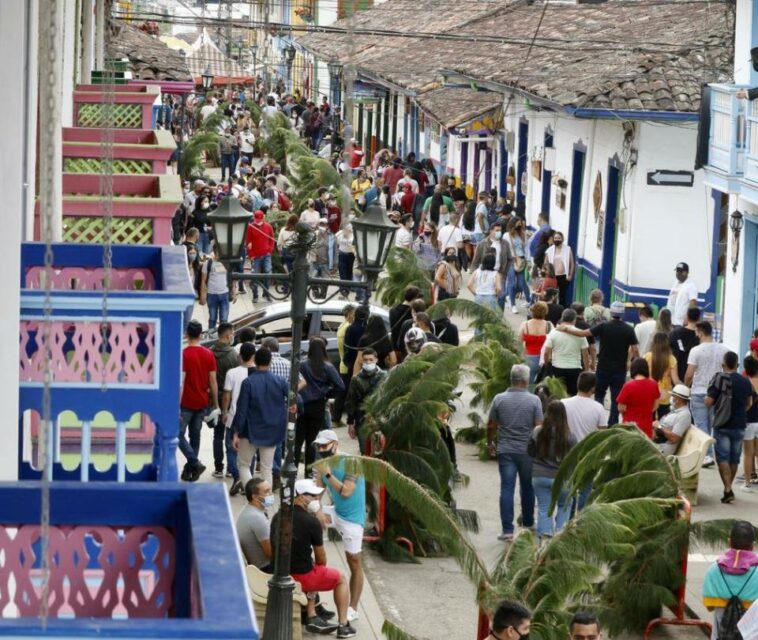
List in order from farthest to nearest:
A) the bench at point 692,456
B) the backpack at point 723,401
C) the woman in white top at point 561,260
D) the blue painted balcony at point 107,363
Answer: the woman in white top at point 561,260, the backpack at point 723,401, the bench at point 692,456, the blue painted balcony at point 107,363

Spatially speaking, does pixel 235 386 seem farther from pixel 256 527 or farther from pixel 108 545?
pixel 108 545

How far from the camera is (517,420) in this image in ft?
49.2

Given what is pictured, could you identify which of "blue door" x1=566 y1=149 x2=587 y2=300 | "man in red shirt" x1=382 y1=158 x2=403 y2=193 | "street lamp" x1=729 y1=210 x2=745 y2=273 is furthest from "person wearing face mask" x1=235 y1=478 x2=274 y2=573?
"man in red shirt" x1=382 y1=158 x2=403 y2=193

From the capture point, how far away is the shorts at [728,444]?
16656 millimetres

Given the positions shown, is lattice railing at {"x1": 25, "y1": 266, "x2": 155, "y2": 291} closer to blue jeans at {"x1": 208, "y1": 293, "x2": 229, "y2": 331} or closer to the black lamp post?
the black lamp post

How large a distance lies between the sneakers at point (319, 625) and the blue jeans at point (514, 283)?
579 inches

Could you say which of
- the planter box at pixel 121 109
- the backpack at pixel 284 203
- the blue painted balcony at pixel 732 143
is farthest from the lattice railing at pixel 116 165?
the backpack at pixel 284 203

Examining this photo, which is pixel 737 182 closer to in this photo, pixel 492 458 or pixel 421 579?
pixel 492 458

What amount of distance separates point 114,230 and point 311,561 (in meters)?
3.19

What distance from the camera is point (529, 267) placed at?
98.0 feet

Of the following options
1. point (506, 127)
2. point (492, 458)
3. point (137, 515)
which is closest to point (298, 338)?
point (137, 515)

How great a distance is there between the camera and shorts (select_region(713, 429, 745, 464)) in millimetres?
16656

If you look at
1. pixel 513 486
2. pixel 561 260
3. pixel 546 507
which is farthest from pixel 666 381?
pixel 561 260

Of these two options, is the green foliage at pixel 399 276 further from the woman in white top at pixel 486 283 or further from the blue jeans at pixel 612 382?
the blue jeans at pixel 612 382
